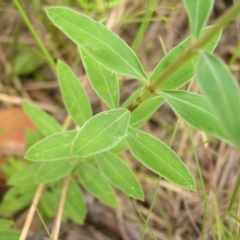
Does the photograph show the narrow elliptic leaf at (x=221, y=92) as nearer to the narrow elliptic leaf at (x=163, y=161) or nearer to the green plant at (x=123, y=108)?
the green plant at (x=123, y=108)

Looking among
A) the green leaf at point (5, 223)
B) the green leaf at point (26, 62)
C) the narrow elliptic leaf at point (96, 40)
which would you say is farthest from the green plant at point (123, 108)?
the green leaf at point (26, 62)

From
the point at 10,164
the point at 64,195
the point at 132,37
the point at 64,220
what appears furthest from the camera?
the point at 132,37

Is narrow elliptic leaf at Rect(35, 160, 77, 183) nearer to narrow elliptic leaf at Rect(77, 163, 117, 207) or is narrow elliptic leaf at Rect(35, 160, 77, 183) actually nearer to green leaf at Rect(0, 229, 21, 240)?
narrow elliptic leaf at Rect(77, 163, 117, 207)

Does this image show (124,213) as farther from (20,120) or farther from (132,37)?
(132,37)

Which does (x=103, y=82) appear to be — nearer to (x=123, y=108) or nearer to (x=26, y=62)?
(x=123, y=108)

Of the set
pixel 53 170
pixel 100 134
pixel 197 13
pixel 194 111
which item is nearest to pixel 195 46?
pixel 197 13

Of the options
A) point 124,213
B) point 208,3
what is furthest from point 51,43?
point 208,3
